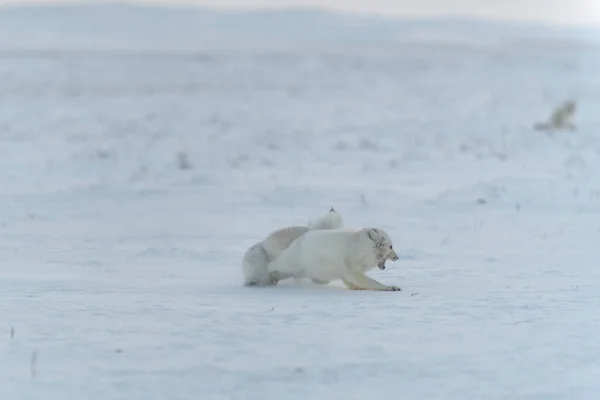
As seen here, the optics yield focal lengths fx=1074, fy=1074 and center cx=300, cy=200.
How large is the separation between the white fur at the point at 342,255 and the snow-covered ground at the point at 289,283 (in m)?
0.16

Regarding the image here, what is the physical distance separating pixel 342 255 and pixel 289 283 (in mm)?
636

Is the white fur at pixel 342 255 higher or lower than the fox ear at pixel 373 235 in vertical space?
lower

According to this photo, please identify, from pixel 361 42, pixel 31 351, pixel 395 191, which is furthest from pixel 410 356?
pixel 361 42

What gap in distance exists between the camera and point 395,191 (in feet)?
40.7

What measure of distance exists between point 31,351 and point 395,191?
776 cm

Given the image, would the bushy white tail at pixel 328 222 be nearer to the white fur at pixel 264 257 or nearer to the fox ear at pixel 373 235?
the white fur at pixel 264 257

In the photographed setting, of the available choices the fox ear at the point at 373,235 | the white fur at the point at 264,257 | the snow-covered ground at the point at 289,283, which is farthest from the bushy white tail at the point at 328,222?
the fox ear at the point at 373,235

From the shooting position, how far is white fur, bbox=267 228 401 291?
6.61m

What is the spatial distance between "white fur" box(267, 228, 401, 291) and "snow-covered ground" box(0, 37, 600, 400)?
0.51ft

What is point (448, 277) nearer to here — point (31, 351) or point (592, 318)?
point (592, 318)

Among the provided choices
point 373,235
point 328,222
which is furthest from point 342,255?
point 328,222

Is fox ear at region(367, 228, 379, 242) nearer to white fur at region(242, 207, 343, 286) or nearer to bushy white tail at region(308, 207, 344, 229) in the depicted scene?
white fur at region(242, 207, 343, 286)

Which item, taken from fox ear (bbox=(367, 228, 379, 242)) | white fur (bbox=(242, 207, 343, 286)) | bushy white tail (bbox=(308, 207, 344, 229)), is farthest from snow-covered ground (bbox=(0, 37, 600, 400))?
bushy white tail (bbox=(308, 207, 344, 229))

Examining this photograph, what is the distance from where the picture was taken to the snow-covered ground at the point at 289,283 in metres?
4.74
